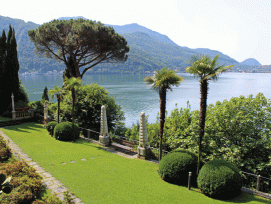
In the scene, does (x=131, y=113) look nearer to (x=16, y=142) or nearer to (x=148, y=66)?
(x=16, y=142)

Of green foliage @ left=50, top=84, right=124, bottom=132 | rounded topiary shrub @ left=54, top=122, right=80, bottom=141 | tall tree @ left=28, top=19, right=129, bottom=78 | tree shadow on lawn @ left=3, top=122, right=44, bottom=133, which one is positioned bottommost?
tree shadow on lawn @ left=3, top=122, right=44, bottom=133

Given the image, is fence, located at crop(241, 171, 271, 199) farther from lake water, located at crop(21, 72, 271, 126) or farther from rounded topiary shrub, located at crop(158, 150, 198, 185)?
lake water, located at crop(21, 72, 271, 126)

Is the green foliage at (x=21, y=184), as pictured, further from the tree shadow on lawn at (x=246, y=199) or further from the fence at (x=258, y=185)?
the fence at (x=258, y=185)

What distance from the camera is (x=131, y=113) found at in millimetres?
35688

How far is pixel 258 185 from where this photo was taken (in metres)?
8.86

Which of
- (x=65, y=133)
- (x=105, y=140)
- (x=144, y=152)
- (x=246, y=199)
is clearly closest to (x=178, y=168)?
(x=246, y=199)

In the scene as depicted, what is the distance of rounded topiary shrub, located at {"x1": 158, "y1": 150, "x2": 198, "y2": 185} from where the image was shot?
365 inches

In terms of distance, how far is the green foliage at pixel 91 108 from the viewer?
19.7 metres

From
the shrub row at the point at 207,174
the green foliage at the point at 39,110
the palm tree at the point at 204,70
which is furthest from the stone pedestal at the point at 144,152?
the green foliage at the point at 39,110

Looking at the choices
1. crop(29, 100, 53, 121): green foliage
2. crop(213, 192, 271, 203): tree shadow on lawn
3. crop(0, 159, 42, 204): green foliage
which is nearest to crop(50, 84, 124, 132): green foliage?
crop(29, 100, 53, 121): green foliage

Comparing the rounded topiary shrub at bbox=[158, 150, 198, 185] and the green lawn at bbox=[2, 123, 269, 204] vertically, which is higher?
the rounded topiary shrub at bbox=[158, 150, 198, 185]

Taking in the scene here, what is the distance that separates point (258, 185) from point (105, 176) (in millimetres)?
6893

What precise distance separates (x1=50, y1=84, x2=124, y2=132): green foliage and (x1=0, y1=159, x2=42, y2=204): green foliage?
11.0 metres

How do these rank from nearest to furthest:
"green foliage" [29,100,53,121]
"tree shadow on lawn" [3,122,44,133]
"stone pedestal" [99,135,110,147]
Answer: "stone pedestal" [99,135,110,147] → "tree shadow on lawn" [3,122,44,133] → "green foliage" [29,100,53,121]
